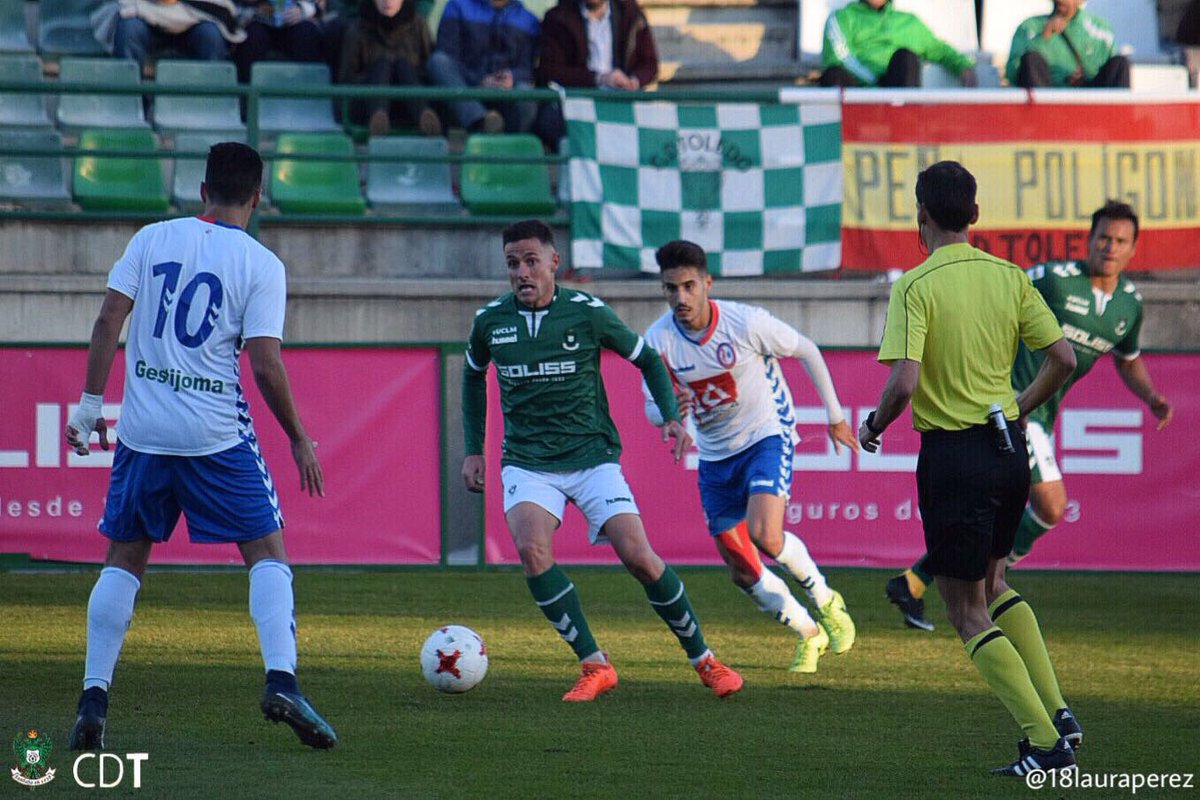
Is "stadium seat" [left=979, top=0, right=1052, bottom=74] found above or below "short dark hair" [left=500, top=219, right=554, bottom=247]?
above

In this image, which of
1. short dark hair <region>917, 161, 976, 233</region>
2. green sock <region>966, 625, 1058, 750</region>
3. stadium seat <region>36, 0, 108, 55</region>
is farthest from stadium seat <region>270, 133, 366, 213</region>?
green sock <region>966, 625, 1058, 750</region>

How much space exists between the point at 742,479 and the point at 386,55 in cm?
685

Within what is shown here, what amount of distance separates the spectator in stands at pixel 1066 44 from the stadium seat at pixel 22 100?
321 inches

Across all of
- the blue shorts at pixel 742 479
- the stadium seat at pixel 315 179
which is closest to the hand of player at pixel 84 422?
the blue shorts at pixel 742 479

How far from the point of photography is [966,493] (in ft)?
18.1

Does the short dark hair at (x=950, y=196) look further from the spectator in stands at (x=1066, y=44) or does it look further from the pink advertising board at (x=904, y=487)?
the spectator in stands at (x=1066, y=44)

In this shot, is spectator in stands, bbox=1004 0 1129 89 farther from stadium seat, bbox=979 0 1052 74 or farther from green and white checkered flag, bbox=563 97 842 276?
green and white checkered flag, bbox=563 97 842 276

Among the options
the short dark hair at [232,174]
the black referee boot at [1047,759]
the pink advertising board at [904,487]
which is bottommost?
the pink advertising board at [904,487]

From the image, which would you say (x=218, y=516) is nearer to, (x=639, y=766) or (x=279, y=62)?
(x=639, y=766)

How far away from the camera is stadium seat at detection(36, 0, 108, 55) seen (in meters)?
14.6

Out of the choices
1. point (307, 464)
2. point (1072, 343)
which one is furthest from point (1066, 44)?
point (307, 464)

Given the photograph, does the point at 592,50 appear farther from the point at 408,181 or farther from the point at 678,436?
the point at 678,436

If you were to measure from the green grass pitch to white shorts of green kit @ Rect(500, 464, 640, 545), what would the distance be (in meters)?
0.80

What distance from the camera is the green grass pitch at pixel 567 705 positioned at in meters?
5.49
